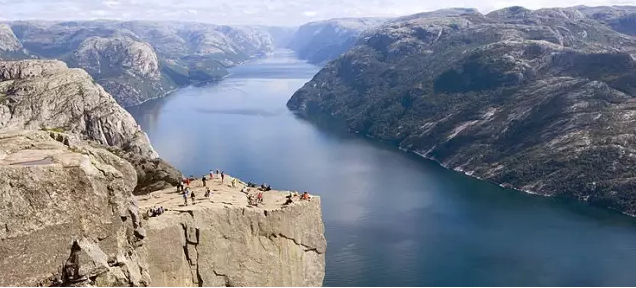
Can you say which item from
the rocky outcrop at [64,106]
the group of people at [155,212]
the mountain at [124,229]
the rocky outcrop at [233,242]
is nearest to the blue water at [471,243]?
the rocky outcrop at [64,106]

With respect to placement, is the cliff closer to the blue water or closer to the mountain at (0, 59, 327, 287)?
the mountain at (0, 59, 327, 287)

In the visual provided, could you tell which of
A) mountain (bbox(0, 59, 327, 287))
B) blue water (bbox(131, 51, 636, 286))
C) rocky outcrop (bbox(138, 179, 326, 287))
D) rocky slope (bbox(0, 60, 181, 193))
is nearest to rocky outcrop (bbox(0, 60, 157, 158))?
rocky slope (bbox(0, 60, 181, 193))

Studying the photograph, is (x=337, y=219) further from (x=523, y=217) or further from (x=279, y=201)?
(x=279, y=201)

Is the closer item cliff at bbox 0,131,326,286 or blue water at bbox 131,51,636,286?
cliff at bbox 0,131,326,286

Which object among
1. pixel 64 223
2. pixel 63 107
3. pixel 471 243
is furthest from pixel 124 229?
pixel 63 107

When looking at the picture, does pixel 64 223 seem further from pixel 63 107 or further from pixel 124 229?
pixel 63 107

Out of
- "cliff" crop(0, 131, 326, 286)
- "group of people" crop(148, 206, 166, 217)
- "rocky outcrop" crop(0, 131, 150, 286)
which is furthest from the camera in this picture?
"group of people" crop(148, 206, 166, 217)
